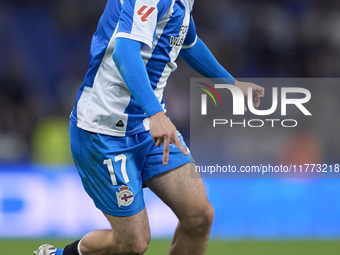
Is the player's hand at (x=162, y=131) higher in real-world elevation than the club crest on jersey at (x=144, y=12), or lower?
lower

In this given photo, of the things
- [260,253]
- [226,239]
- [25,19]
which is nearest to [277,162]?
[226,239]

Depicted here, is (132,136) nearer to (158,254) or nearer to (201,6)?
(158,254)

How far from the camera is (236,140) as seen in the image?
21.9 feet

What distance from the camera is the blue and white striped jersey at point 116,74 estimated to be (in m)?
2.53

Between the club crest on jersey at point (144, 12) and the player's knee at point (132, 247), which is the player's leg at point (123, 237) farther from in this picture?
the club crest on jersey at point (144, 12)

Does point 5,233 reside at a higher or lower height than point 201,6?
lower

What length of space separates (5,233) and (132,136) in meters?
2.48

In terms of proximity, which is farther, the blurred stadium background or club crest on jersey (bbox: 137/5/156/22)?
the blurred stadium background

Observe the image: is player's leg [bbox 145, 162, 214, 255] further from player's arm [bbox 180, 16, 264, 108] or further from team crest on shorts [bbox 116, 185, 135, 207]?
player's arm [bbox 180, 16, 264, 108]

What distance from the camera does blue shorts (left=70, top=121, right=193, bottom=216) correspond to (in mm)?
2564

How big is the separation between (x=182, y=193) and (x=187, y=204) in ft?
0.20

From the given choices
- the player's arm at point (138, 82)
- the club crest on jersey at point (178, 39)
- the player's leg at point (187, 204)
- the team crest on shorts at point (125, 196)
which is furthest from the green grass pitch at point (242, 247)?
the player's arm at point (138, 82)

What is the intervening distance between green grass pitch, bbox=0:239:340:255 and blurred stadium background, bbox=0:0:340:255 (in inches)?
0.6

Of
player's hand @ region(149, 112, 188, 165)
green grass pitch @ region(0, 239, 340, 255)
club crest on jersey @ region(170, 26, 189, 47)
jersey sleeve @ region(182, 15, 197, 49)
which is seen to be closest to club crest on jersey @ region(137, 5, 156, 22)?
club crest on jersey @ region(170, 26, 189, 47)
